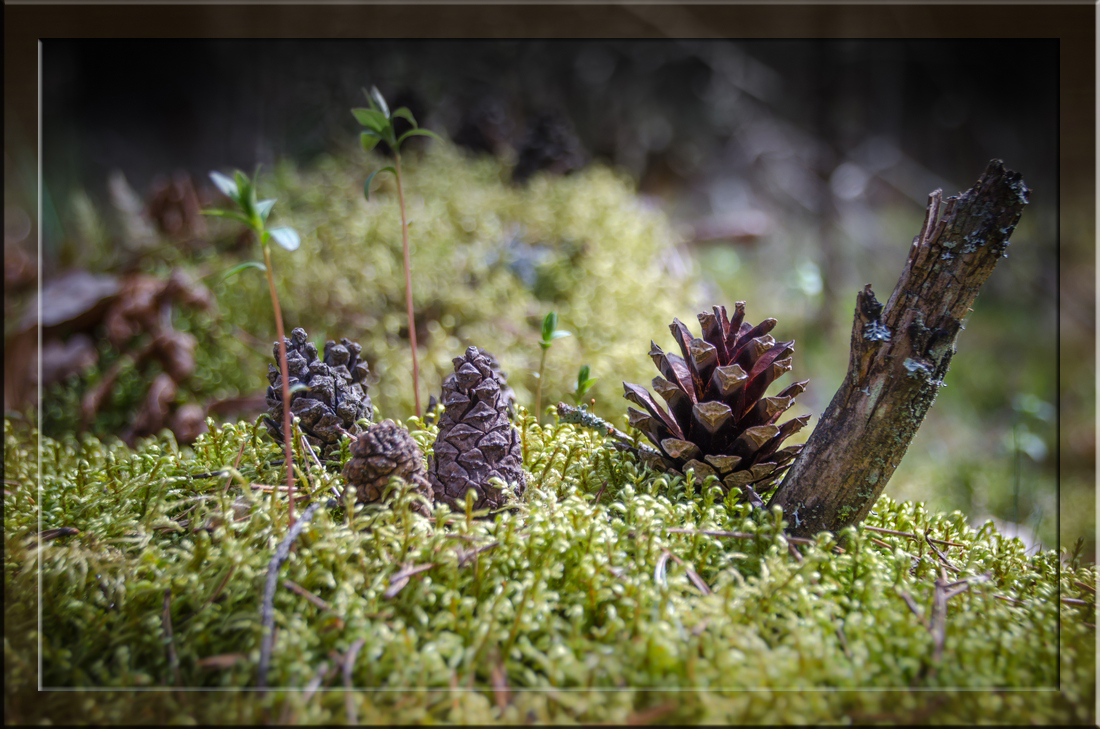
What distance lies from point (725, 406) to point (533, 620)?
347mm

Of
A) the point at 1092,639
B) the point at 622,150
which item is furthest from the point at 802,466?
the point at 622,150

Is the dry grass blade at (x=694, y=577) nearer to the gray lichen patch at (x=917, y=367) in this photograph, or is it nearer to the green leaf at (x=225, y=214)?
the gray lichen patch at (x=917, y=367)

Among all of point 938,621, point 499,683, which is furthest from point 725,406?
point 499,683

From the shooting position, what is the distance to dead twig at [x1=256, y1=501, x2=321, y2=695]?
1.63ft

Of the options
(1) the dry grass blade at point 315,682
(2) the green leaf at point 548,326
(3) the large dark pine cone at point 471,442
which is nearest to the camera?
(1) the dry grass blade at point 315,682

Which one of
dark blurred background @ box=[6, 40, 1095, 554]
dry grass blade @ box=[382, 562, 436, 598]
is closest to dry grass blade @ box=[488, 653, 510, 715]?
dry grass blade @ box=[382, 562, 436, 598]

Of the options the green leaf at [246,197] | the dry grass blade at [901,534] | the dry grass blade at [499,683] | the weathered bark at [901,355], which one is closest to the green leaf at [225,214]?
the green leaf at [246,197]

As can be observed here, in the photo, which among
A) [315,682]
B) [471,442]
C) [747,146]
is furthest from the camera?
[747,146]

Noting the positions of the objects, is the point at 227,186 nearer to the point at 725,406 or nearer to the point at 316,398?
the point at 316,398

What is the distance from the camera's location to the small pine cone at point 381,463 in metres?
0.65

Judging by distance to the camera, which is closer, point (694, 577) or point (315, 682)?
point (315, 682)

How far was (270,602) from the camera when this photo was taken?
52 cm

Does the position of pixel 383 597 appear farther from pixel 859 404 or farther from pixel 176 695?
pixel 859 404

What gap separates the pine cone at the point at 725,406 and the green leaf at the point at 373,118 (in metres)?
0.44
